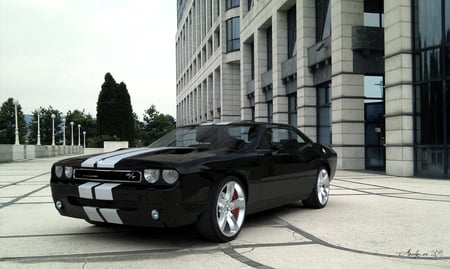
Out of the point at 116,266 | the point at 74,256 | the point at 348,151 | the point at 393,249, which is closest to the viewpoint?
the point at 116,266

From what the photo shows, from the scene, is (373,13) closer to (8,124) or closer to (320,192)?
(320,192)

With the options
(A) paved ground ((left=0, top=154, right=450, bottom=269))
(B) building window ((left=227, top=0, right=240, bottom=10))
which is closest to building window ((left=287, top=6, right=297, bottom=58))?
(B) building window ((left=227, top=0, right=240, bottom=10))

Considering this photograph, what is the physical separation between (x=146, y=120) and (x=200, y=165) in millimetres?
69146

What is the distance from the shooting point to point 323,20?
1998 centimetres

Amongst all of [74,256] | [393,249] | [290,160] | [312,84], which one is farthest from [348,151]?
[74,256]

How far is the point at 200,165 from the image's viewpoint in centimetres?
434

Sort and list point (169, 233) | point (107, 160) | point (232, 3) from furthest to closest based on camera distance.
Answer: point (232, 3) < point (169, 233) < point (107, 160)

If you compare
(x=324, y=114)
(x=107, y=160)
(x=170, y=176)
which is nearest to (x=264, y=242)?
(x=170, y=176)

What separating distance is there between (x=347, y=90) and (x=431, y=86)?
398 cm

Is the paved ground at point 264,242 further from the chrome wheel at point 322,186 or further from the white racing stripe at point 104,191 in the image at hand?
the white racing stripe at point 104,191

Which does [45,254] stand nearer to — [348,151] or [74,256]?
[74,256]

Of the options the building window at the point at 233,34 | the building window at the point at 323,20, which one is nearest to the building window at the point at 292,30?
the building window at the point at 323,20

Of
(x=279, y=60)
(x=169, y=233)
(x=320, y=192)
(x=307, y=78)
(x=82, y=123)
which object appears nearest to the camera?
(x=169, y=233)

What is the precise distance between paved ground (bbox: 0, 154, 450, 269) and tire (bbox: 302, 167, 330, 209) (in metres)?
0.16
